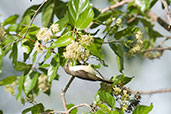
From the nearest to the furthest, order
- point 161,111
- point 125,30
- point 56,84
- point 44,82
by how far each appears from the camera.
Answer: point 125,30 → point 44,82 → point 56,84 → point 161,111

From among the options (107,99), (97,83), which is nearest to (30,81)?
(107,99)

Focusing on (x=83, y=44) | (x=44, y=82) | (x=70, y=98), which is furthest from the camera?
(x=70, y=98)

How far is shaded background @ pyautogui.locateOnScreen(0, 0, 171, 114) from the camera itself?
1.90 metres

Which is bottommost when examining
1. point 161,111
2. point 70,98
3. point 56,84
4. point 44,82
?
point 161,111

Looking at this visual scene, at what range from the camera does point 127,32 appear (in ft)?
2.09

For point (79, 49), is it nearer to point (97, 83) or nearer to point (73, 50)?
point (73, 50)

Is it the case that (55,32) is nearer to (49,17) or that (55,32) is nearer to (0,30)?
(0,30)

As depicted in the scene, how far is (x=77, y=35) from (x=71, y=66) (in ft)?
0.22

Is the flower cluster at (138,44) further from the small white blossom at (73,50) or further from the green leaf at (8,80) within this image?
the green leaf at (8,80)

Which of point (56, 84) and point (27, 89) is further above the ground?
point (27, 89)

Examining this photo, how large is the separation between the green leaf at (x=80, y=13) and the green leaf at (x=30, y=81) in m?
0.25

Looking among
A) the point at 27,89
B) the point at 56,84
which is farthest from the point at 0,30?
the point at 56,84

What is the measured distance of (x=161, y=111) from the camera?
2.66 metres

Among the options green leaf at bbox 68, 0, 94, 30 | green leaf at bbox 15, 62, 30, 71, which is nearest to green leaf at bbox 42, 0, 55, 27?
green leaf at bbox 15, 62, 30, 71
